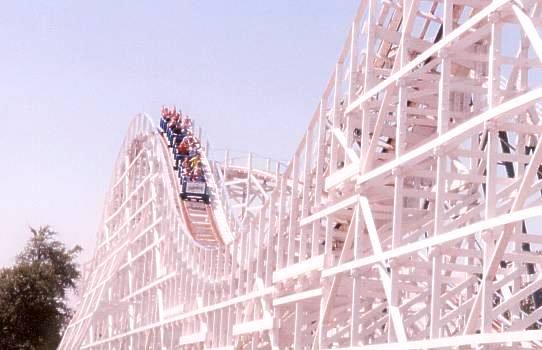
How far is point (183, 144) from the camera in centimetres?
3050

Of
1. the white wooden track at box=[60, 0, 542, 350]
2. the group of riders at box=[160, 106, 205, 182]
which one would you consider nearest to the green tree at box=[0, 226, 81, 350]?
the group of riders at box=[160, 106, 205, 182]

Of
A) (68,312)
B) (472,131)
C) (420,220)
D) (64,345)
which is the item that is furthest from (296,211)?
(68,312)

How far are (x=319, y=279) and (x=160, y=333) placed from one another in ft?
34.1

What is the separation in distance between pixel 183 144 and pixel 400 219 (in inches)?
771

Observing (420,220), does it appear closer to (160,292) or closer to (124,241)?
(160,292)

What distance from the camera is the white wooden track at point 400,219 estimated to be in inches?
386

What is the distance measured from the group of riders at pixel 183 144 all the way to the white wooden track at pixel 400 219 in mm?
4187

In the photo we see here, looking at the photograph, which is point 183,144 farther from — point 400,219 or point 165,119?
point 400,219

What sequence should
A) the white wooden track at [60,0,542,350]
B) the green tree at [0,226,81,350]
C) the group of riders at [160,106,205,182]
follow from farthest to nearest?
the green tree at [0,226,81,350], the group of riders at [160,106,205,182], the white wooden track at [60,0,542,350]

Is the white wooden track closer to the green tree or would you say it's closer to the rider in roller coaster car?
the rider in roller coaster car

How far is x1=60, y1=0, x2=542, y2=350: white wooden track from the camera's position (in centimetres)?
980

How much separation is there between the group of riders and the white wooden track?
13.7 feet

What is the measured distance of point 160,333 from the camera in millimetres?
24172

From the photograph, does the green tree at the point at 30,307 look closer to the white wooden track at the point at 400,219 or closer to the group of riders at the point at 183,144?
the group of riders at the point at 183,144
